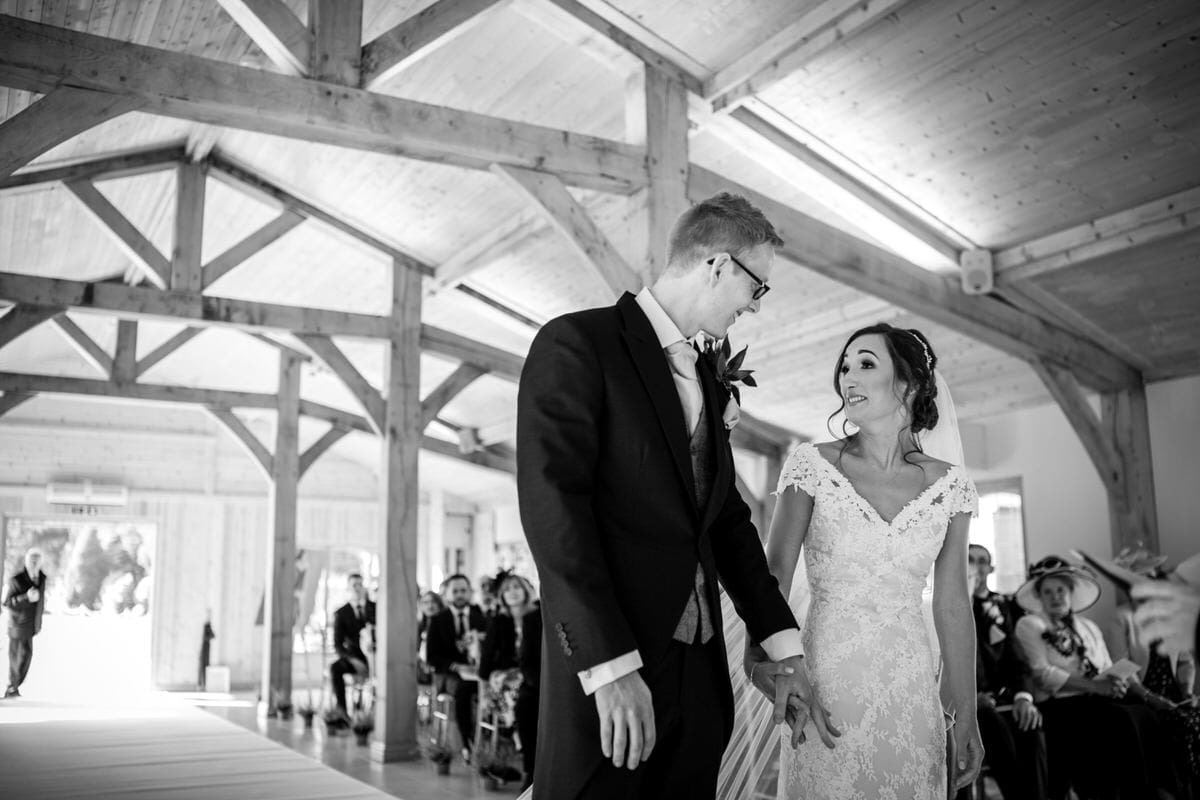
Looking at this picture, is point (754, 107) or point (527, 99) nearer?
point (754, 107)

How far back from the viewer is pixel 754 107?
6.09 meters

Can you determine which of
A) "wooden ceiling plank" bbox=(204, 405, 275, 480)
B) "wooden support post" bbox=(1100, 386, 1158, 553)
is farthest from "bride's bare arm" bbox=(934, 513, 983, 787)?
"wooden ceiling plank" bbox=(204, 405, 275, 480)

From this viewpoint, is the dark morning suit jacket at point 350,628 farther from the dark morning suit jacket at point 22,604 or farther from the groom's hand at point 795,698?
the groom's hand at point 795,698

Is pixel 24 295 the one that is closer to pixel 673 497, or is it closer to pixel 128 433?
pixel 673 497

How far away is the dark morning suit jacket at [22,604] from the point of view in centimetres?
1248

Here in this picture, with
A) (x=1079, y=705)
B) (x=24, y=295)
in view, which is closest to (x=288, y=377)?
(x=24, y=295)

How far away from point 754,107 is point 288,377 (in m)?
6.50

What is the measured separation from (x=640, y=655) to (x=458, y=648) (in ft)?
25.6

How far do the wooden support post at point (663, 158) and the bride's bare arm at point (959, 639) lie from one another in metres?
2.48

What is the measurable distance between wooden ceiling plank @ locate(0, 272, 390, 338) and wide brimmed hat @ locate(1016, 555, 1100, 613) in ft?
16.4

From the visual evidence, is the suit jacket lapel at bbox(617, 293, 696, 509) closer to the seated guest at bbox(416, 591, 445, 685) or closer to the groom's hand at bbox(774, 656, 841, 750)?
the groom's hand at bbox(774, 656, 841, 750)

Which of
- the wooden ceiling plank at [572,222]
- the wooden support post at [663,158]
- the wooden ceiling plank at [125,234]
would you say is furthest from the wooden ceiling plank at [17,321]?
the wooden support post at [663,158]

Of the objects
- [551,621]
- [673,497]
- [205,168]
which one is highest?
[205,168]

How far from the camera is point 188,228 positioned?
8.12 m
